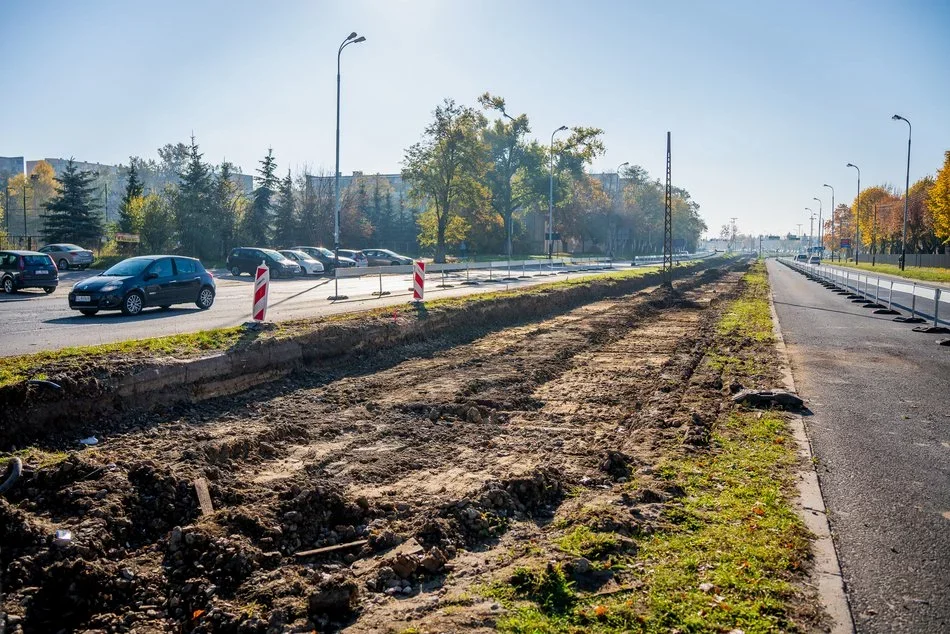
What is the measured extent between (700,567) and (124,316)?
15782 mm

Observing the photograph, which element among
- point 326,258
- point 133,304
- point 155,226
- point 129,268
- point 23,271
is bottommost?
point 133,304

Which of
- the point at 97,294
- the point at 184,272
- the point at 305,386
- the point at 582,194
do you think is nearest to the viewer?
the point at 305,386

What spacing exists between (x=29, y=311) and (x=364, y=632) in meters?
17.1

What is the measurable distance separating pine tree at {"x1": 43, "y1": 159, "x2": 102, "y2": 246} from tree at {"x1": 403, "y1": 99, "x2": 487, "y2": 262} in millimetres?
24084

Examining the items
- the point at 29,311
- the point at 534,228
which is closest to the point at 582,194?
the point at 534,228

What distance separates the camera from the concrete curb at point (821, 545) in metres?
3.67

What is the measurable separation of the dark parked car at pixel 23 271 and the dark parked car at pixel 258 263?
46.6ft

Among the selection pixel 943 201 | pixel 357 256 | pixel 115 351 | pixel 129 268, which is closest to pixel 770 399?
pixel 115 351

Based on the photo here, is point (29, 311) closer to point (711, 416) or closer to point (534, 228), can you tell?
point (711, 416)

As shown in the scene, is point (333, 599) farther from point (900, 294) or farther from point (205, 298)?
point (900, 294)

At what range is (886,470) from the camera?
623 cm

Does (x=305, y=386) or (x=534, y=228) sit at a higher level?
(x=534, y=228)

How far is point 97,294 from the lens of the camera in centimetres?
1598

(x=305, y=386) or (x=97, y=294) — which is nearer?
(x=305, y=386)
